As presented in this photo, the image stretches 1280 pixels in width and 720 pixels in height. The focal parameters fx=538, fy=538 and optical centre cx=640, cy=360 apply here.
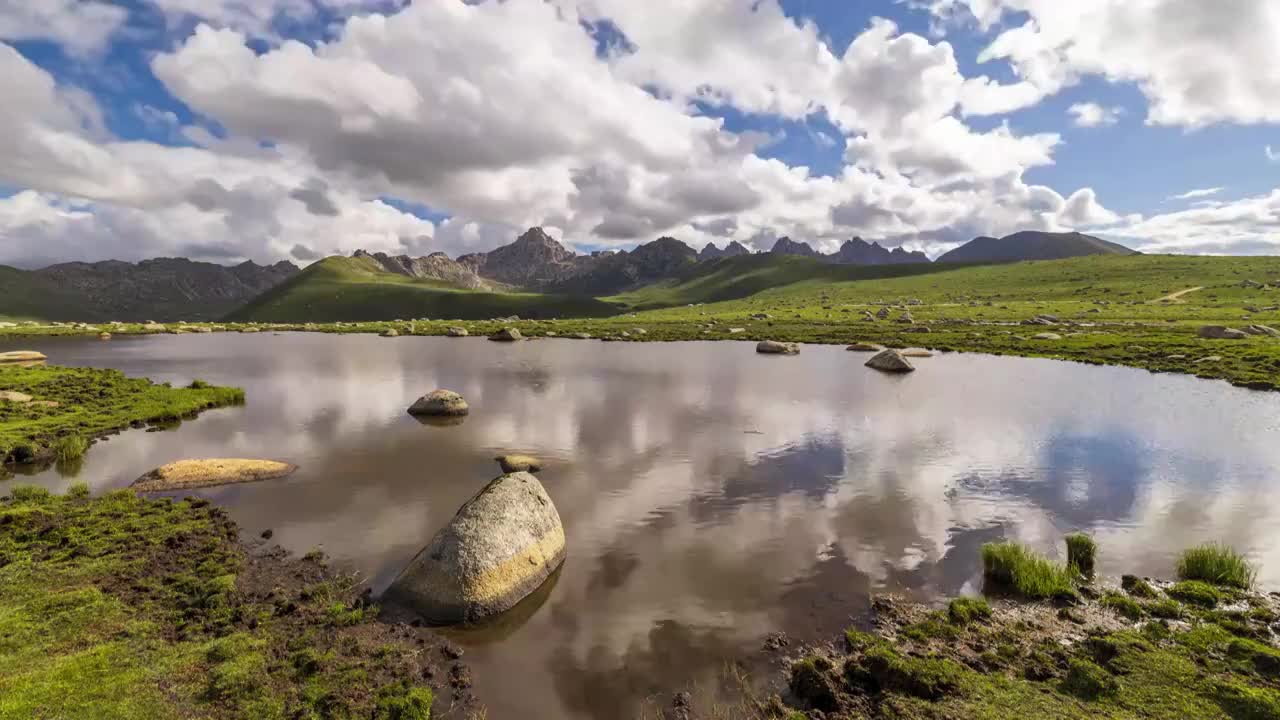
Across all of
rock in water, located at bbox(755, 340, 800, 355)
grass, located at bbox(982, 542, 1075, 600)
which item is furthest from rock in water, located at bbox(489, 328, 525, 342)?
grass, located at bbox(982, 542, 1075, 600)

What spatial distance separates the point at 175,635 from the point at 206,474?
17.9 metres

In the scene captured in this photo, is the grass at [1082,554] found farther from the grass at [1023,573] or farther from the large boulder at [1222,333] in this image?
the large boulder at [1222,333]

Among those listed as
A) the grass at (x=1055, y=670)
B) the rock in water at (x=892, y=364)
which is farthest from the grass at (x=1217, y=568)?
the rock in water at (x=892, y=364)

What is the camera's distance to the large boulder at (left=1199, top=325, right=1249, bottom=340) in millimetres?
95375

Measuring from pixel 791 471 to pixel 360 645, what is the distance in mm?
25389

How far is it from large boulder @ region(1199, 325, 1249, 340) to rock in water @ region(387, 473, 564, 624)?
131 meters

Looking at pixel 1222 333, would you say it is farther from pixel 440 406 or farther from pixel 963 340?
pixel 440 406

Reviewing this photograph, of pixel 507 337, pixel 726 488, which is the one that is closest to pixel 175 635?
pixel 726 488

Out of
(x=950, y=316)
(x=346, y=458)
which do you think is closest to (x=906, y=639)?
(x=346, y=458)

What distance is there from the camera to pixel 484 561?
1919 cm

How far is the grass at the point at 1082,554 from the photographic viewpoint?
21031 millimetres

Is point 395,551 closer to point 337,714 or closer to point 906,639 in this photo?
point 337,714

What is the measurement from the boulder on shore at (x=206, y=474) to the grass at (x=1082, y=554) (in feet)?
132

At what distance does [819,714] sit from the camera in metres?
13.8
